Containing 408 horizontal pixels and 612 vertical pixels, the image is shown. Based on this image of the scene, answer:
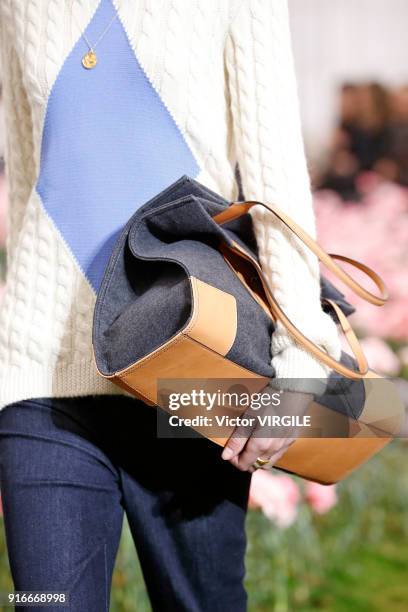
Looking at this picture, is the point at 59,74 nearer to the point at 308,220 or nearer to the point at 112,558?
the point at 308,220

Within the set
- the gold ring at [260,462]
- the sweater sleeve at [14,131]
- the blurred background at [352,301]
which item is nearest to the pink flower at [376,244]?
the blurred background at [352,301]

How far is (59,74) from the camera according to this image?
1.16 m

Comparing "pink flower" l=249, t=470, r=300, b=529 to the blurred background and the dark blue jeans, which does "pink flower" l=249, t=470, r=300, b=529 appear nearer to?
the blurred background

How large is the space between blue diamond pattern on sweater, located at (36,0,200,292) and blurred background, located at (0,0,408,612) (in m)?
0.50

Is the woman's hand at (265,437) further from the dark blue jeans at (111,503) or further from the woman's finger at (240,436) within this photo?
the dark blue jeans at (111,503)

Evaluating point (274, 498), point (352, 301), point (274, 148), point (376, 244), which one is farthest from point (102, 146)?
point (376, 244)

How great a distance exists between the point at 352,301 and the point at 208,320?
156cm

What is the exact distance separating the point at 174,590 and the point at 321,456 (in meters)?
0.27

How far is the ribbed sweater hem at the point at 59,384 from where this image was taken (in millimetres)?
1147

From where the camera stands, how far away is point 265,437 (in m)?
1.06

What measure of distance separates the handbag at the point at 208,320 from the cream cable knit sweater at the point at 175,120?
50 millimetres

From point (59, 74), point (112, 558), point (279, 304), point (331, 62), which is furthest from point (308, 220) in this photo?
point (331, 62)

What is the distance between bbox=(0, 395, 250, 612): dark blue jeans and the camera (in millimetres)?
1105

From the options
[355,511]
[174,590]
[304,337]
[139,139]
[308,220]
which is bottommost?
[355,511]
